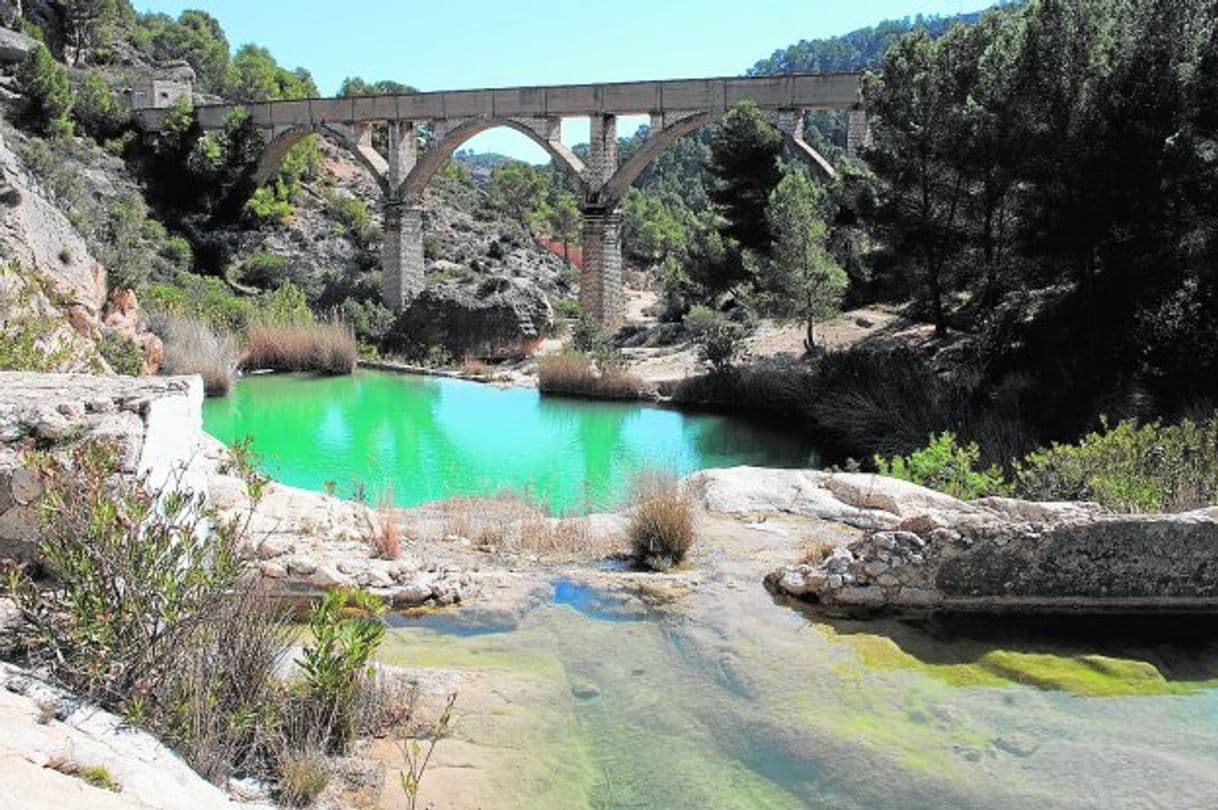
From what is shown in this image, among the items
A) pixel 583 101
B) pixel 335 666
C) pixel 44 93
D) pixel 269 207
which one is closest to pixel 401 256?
pixel 583 101

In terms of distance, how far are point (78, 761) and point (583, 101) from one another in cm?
2361

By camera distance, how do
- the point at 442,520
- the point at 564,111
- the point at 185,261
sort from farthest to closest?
1. the point at 185,261
2. the point at 564,111
3. the point at 442,520

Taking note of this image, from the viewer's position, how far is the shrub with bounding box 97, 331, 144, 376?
11016 millimetres

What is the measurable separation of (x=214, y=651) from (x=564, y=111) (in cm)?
2298

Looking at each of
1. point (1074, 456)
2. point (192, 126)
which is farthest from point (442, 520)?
point (192, 126)

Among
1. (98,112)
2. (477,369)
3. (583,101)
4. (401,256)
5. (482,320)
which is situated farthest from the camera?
(98,112)

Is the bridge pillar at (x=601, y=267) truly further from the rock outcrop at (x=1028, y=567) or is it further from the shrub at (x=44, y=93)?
the rock outcrop at (x=1028, y=567)

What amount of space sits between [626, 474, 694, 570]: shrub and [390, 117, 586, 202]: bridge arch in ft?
64.7

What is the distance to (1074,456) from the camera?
Result: 7.71 m

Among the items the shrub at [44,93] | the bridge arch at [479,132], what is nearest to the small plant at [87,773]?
the bridge arch at [479,132]

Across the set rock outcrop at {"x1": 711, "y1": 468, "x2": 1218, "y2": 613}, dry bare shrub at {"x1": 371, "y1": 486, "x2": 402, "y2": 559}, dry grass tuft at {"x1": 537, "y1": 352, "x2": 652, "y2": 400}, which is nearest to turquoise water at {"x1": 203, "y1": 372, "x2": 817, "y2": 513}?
dry grass tuft at {"x1": 537, "y1": 352, "x2": 652, "y2": 400}

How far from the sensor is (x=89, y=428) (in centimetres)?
457

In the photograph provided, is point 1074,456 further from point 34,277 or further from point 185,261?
point 185,261

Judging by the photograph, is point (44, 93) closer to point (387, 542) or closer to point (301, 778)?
point (387, 542)
